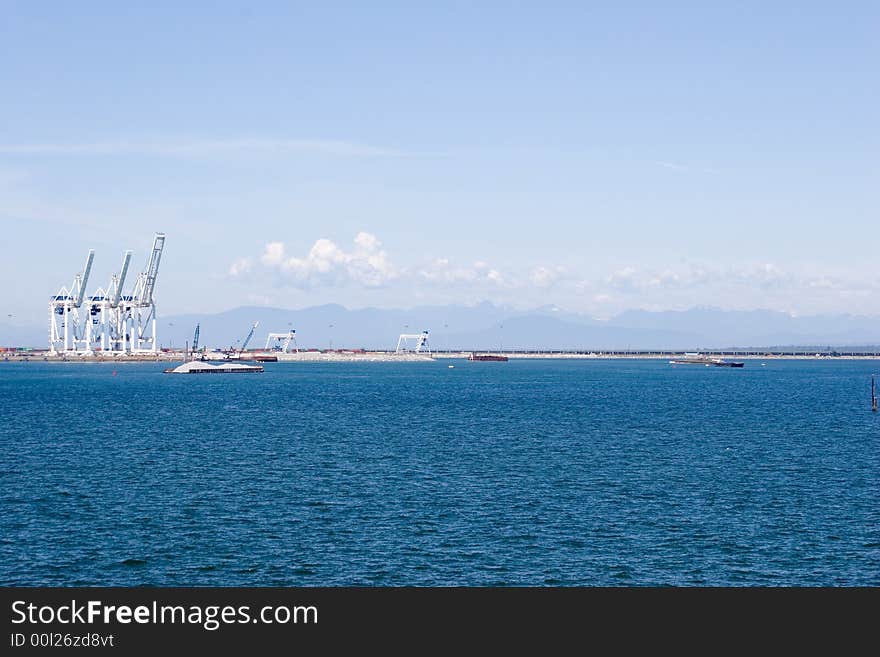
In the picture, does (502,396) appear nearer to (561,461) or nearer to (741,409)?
(741,409)

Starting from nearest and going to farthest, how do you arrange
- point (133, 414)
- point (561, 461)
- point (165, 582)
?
point (165, 582) → point (561, 461) → point (133, 414)

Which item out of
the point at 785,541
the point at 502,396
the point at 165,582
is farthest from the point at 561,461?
the point at 502,396

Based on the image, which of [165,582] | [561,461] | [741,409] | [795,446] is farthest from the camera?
[741,409]

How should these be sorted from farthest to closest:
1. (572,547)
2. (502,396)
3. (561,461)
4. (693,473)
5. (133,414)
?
(502,396) → (133,414) → (561,461) → (693,473) → (572,547)

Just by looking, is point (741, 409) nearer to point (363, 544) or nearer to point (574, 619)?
point (363, 544)

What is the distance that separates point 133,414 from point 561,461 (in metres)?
68.0

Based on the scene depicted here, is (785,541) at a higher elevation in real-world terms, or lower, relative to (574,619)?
lower

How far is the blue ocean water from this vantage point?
39.4 metres

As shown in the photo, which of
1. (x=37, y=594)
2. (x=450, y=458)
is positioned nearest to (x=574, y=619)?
(x=37, y=594)

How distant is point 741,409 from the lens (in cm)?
13338

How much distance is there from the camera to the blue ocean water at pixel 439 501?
39375 mm

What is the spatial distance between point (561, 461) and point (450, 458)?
345 inches

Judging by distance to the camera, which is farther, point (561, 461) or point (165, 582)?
point (561, 461)

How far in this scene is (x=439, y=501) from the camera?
181ft
